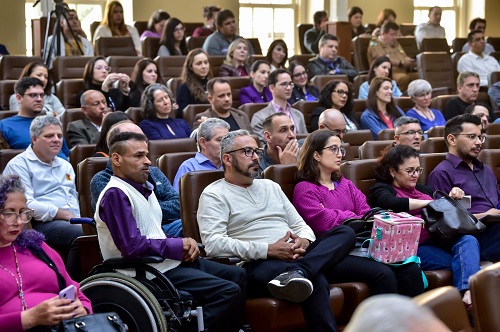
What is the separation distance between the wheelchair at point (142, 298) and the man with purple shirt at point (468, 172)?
1814 millimetres

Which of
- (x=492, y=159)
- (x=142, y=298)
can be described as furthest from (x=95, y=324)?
(x=492, y=159)

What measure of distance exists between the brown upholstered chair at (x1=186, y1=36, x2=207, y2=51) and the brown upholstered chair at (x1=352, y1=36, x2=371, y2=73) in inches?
66.1

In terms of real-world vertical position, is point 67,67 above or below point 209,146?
above

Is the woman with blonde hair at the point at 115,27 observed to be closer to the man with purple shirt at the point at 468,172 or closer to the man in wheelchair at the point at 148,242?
the man with purple shirt at the point at 468,172

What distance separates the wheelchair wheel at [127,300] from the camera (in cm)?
325

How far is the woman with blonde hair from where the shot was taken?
31.5 feet

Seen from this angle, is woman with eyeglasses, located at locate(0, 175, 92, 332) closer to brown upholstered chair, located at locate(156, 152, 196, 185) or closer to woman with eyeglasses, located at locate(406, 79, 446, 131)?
brown upholstered chair, located at locate(156, 152, 196, 185)

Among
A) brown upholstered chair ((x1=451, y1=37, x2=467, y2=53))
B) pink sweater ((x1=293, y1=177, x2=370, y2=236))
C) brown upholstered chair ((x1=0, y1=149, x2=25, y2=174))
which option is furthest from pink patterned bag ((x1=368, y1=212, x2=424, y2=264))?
brown upholstered chair ((x1=451, y1=37, x2=467, y2=53))

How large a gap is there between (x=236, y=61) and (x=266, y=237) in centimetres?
441

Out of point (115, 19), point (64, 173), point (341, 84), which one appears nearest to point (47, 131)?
point (64, 173)

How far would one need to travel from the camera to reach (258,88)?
23.9 ft

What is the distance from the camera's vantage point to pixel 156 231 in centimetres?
366

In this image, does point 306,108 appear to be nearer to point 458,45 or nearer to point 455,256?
point 455,256

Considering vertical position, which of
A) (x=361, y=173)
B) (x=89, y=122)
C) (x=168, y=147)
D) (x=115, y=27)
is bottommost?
(x=361, y=173)
